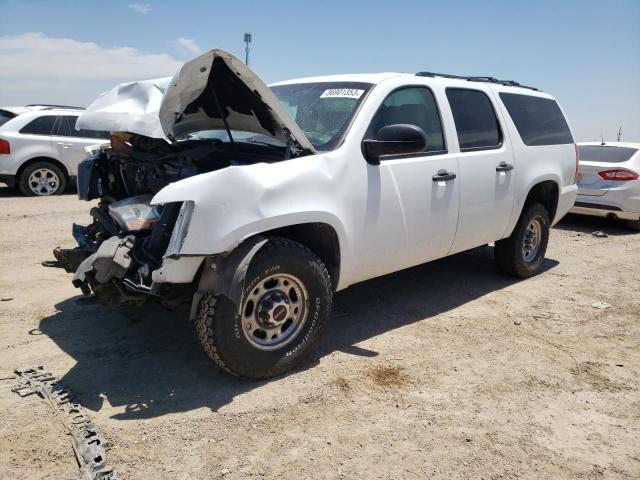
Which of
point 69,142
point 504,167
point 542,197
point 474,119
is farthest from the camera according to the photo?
point 69,142

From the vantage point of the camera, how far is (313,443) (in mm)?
2982

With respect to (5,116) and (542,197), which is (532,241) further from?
(5,116)

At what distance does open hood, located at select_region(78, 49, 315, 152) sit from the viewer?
3.52m

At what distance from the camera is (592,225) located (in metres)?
9.72

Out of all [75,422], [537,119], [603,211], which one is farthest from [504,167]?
[603,211]

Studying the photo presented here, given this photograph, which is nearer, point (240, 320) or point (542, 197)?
point (240, 320)

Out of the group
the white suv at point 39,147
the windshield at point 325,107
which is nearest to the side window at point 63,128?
the white suv at point 39,147

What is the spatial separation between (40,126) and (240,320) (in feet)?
31.0

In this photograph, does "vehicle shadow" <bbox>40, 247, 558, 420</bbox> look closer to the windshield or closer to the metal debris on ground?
the metal debris on ground

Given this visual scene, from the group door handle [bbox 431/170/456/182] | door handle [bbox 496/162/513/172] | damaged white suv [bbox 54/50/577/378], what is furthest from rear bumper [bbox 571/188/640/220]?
door handle [bbox 431/170/456/182]

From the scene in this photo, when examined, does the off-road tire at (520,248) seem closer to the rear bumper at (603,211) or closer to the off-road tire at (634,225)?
the rear bumper at (603,211)

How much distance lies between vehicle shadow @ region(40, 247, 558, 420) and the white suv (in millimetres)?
6930

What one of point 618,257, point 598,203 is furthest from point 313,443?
point 598,203

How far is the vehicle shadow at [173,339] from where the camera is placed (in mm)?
3408
